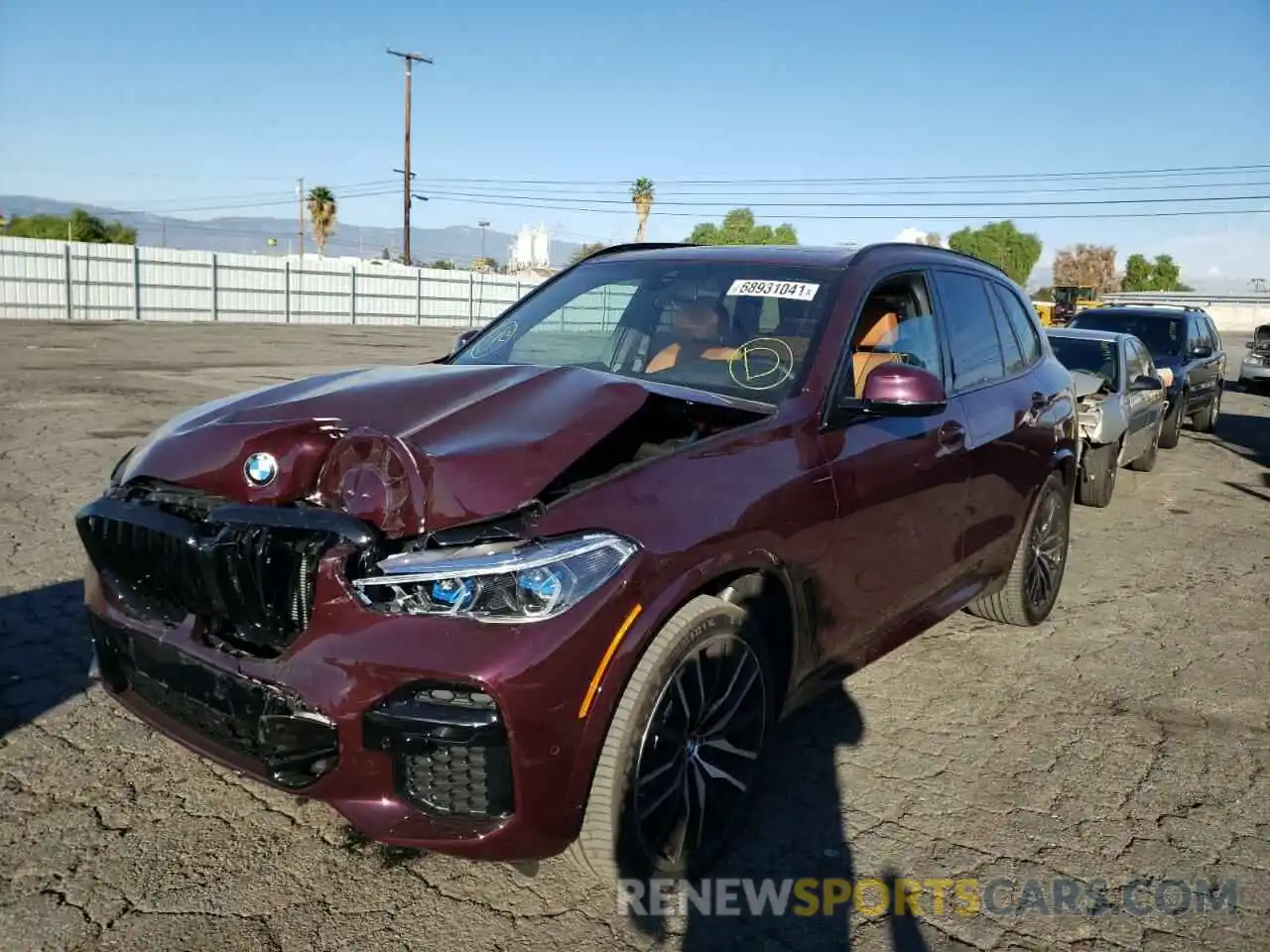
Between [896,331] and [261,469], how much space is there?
2.49 meters

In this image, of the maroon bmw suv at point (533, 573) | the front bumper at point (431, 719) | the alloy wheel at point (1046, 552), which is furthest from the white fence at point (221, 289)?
the front bumper at point (431, 719)

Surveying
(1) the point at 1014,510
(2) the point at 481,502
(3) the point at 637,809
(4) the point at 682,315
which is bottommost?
(3) the point at 637,809

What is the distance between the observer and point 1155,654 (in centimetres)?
496

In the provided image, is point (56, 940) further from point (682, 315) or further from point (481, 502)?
point (682, 315)

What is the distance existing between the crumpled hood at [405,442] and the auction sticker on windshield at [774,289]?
2.88 feet

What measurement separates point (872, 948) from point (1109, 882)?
0.86 m

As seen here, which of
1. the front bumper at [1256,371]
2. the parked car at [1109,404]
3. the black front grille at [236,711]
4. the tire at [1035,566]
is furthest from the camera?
the front bumper at [1256,371]

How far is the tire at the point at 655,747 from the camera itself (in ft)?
8.07

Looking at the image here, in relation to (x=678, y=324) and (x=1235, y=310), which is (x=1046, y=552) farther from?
(x=1235, y=310)

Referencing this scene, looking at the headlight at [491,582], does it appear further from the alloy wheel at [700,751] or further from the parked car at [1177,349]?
the parked car at [1177,349]

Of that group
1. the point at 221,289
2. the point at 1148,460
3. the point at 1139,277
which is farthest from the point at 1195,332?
the point at 1139,277

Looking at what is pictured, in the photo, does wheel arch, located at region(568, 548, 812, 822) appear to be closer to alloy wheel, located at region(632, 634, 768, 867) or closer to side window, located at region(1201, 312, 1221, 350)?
alloy wheel, located at region(632, 634, 768, 867)

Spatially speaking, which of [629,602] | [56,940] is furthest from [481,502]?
[56,940]

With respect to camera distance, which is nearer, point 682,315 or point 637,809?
point 637,809
